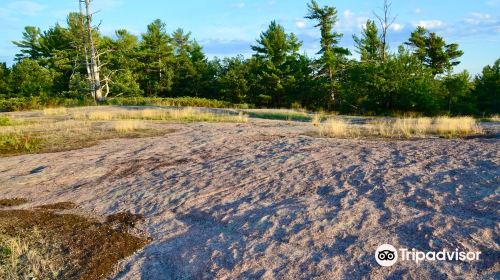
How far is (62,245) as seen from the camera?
4285 mm

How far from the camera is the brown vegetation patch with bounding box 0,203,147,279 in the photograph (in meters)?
3.75

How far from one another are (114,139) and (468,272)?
954 centimetres

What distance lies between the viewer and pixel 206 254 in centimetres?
374

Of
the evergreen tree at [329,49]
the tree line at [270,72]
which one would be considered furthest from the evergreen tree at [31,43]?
the evergreen tree at [329,49]

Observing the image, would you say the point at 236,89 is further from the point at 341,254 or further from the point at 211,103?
the point at 341,254

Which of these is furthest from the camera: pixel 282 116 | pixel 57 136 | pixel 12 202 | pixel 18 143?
pixel 282 116

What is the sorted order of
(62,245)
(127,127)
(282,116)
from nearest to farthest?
(62,245)
(127,127)
(282,116)

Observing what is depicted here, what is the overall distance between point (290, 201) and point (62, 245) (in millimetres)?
2526

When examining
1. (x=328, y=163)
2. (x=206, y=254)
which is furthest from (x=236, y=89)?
(x=206, y=254)

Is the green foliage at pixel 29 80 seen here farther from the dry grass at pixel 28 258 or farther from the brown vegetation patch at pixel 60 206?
the dry grass at pixel 28 258

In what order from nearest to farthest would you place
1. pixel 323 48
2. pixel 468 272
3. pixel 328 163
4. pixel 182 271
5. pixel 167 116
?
1. pixel 468 272
2. pixel 182 271
3. pixel 328 163
4. pixel 167 116
5. pixel 323 48

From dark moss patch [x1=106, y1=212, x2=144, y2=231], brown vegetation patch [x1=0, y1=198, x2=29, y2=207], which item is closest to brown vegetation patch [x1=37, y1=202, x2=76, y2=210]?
brown vegetation patch [x1=0, y1=198, x2=29, y2=207]
